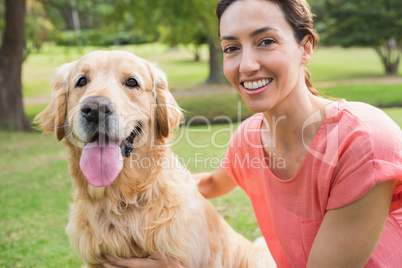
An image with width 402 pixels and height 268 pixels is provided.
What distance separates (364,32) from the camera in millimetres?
19922

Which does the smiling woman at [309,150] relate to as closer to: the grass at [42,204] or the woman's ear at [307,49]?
the woman's ear at [307,49]

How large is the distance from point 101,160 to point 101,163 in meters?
0.02

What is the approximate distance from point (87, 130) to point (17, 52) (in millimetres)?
9146

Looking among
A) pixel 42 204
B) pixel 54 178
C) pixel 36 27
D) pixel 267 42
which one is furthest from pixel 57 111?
pixel 36 27

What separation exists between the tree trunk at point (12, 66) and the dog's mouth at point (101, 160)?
8.72 m

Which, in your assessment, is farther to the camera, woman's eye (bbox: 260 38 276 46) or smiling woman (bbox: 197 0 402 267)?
woman's eye (bbox: 260 38 276 46)

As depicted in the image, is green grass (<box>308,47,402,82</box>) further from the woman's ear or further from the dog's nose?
the dog's nose

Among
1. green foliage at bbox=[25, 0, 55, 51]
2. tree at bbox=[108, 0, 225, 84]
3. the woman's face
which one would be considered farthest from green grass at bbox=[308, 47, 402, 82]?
the woman's face

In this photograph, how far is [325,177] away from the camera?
2055 millimetres

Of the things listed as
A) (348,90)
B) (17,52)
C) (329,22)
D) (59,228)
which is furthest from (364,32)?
(59,228)

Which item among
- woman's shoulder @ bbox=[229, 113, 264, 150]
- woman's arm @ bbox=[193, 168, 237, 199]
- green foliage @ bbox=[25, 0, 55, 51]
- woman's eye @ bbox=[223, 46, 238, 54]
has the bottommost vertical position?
woman's arm @ bbox=[193, 168, 237, 199]

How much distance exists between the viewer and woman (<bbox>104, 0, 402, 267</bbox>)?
1889 mm

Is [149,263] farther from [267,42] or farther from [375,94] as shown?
[375,94]

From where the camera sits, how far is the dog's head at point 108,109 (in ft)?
7.91
